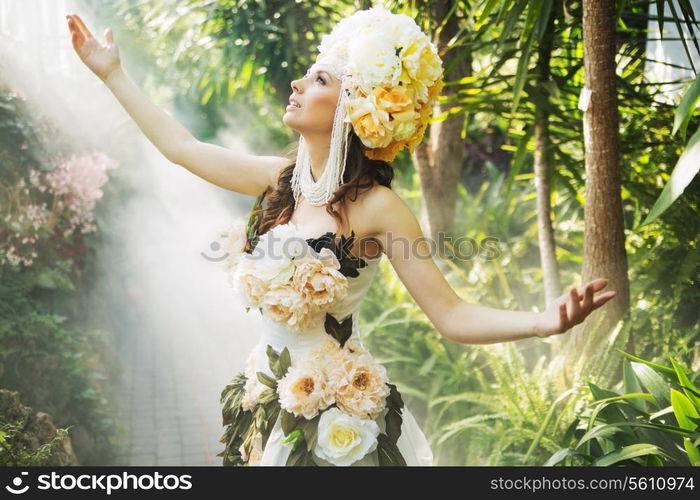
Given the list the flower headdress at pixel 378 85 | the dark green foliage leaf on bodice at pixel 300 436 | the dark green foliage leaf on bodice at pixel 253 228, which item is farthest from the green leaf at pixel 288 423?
the flower headdress at pixel 378 85

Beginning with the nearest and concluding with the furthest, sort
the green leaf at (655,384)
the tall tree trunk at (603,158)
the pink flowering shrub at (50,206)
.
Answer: the green leaf at (655,384) → the tall tree trunk at (603,158) → the pink flowering shrub at (50,206)

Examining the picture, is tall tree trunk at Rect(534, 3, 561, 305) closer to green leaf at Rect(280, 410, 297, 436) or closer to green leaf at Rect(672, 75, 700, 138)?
green leaf at Rect(672, 75, 700, 138)

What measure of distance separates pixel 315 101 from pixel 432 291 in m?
0.59

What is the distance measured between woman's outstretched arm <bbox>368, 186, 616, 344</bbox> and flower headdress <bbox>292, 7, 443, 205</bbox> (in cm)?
Result: 15

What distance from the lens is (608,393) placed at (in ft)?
7.46

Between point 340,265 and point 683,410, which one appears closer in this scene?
point 340,265

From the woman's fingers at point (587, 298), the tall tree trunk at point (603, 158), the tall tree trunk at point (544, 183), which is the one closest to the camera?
the woman's fingers at point (587, 298)

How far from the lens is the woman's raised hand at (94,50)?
77.0 inches

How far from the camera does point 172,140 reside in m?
2.02

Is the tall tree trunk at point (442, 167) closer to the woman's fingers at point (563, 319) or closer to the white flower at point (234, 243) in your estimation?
the white flower at point (234, 243)

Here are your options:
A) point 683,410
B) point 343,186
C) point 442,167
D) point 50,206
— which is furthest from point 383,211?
point 442,167

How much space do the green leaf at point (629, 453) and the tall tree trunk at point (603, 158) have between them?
0.82 meters

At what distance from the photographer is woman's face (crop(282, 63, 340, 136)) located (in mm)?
1791

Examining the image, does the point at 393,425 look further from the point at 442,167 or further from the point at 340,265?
the point at 442,167
